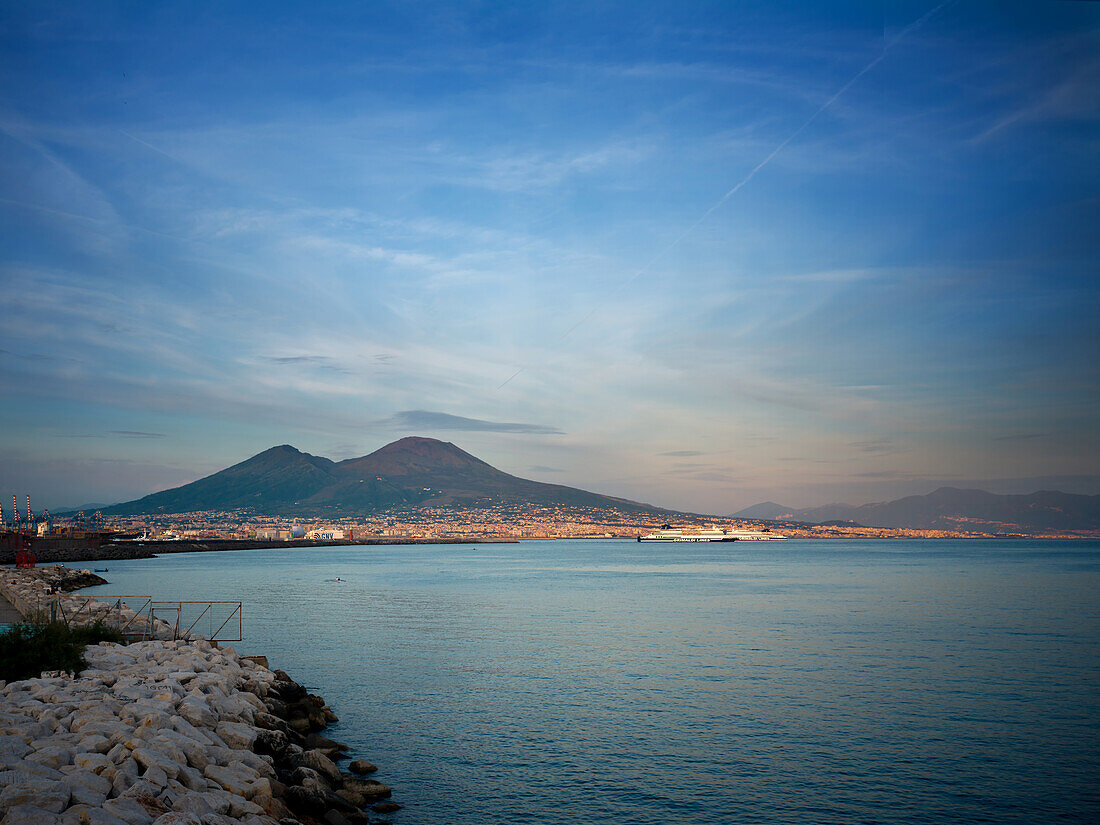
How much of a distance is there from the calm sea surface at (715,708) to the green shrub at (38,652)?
715 centimetres

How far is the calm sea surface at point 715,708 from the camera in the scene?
14.7 metres

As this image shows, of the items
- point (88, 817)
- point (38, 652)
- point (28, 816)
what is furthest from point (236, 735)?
point (38, 652)

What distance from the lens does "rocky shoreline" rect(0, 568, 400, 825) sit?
406 inches

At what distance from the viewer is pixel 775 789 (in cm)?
1515

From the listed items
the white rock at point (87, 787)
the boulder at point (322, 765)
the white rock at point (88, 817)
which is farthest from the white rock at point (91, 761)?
the boulder at point (322, 765)

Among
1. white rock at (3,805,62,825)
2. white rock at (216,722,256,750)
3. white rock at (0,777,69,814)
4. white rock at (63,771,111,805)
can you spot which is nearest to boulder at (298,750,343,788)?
white rock at (216,722,256,750)

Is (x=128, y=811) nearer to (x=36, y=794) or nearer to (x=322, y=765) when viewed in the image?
(x=36, y=794)

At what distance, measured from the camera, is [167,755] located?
41.9ft

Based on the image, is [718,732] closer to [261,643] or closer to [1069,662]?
[1069,662]

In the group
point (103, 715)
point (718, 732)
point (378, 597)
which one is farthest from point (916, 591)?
point (103, 715)

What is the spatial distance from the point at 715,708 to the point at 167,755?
48.6 ft

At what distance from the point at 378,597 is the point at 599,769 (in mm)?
48119

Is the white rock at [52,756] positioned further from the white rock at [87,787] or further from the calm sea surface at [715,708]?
the calm sea surface at [715,708]

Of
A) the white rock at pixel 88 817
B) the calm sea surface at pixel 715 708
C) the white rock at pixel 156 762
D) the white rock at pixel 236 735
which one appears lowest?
the calm sea surface at pixel 715 708
